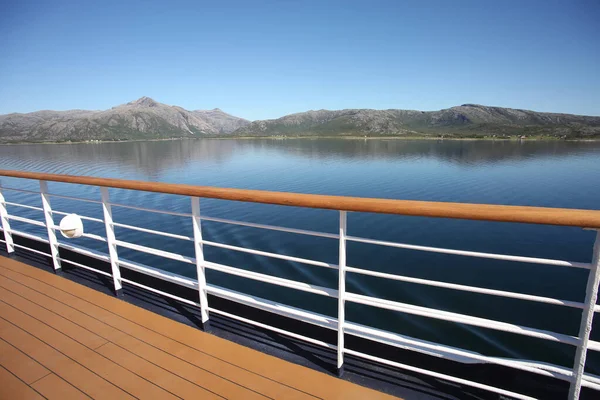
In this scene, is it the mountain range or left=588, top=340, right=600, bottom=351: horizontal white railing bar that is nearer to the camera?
left=588, top=340, right=600, bottom=351: horizontal white railing bar

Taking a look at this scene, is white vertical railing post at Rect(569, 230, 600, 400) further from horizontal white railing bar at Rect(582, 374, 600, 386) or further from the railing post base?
the railing post base

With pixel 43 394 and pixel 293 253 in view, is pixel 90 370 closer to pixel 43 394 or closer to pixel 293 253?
pixel 43 394

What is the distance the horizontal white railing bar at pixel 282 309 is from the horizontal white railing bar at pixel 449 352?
13 cm

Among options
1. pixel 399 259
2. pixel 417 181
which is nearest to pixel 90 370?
pixel 399 259

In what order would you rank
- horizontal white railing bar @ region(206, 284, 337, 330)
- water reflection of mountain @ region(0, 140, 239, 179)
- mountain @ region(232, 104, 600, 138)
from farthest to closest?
mountain @ region(232, 104, 600, 138) → water reflection of mountain @ region(0, 140, 239, 179) → horizontal white railing bar @ region(206, 284, 337, 330)

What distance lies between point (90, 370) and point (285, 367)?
1060 millimetres

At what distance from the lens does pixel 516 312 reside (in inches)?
190

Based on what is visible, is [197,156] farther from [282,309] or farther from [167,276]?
[282,309]

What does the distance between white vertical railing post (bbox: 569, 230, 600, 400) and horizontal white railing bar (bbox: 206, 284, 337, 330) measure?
1014mm

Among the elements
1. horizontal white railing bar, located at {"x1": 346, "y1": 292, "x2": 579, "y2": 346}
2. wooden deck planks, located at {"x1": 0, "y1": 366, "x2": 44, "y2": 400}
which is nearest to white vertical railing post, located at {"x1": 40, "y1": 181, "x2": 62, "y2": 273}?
wooden deck planks, located at {"x1": 0, "y1": 366, "x2": 44, "y2": 400}

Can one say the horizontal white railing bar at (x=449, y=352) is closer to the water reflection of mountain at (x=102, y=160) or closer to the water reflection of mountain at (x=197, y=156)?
the water reflection of mountain at (x=197, y=156)

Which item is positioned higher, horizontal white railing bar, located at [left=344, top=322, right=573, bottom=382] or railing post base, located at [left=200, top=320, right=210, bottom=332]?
horizontal white railing bar, located at [left=344, top=322, right=573, bottom=382]

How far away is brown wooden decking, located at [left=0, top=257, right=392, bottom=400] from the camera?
5.03 feet

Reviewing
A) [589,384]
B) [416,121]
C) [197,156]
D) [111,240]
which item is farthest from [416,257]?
[416,121]
